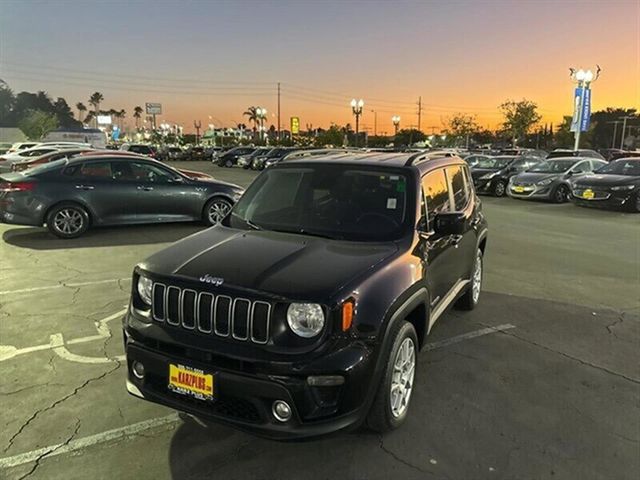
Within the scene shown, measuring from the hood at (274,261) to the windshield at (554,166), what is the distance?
16.6 m

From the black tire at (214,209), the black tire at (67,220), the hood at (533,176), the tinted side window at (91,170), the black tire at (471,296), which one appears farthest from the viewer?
the hood at (533,176)

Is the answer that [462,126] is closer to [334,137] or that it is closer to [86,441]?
[334,137]

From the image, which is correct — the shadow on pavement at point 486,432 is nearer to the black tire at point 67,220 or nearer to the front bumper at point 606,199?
the black tire at point 67,220

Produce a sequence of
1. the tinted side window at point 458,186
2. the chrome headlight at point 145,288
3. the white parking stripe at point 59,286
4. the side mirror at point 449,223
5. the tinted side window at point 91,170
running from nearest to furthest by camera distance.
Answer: the chrome headlight at point 145,288 → the side mirror at point 449,223 → the tinted side window at point 458,186 → the white parking stripe at point 59,286 → the tinted side window at point 91,170

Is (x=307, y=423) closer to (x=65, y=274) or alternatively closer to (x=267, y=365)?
(x=267, y=365)

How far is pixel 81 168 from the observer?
352 inches

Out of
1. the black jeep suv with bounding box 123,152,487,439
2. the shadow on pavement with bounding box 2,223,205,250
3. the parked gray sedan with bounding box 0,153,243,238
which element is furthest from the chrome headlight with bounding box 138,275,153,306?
the shadow on pavement with bounding box 2,223,205,250

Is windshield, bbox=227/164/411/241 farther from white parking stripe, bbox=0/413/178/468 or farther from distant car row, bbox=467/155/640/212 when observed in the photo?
distant car row, bbox=467/155/640/212

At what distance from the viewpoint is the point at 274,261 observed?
9.46 ft

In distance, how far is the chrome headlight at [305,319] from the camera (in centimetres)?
255

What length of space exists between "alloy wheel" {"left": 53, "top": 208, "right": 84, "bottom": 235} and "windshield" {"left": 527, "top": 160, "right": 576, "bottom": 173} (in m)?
15.6

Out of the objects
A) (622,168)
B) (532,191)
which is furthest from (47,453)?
(622,168)

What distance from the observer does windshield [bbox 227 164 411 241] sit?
3.53 meters

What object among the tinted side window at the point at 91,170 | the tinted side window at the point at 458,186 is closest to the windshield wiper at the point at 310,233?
the tinted side window at the point at 458,186
